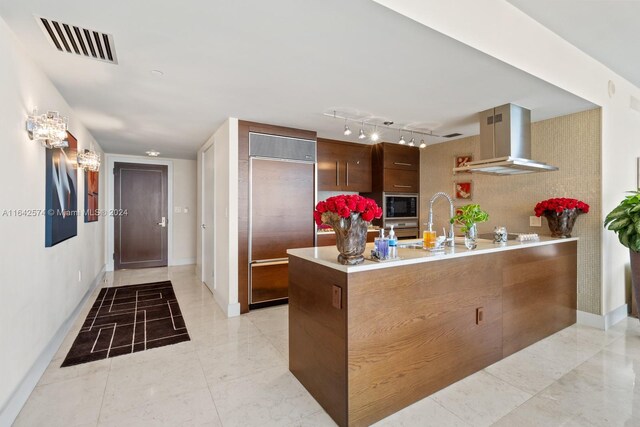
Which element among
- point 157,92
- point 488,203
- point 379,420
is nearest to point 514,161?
point 488,203

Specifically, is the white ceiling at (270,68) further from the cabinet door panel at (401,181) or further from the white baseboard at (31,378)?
the white baseboard at (31,378)

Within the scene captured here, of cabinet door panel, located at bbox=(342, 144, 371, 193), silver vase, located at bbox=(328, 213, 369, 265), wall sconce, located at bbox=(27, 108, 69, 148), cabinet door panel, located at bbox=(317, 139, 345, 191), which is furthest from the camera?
cabinet door panel, located at bbox=(342, 144, 371, 193)

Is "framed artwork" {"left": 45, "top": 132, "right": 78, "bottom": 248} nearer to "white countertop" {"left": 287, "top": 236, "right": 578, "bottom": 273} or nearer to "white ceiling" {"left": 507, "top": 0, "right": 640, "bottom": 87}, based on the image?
"white countertop" {"left": 287, "top": 236, "right": 578, "bottom": 273}

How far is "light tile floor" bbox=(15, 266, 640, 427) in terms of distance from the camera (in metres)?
1.83

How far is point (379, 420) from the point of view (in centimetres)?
182

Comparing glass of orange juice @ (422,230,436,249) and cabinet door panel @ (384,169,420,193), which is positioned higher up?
cabinet door panel @ (384,169,420,193)

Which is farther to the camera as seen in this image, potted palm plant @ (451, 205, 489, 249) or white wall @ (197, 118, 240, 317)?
white wall @ (197, 118, 240, 317)

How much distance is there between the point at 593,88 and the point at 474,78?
1535 mm

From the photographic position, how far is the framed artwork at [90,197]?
3.80 metres

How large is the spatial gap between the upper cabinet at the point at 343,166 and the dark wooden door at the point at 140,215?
3766mm

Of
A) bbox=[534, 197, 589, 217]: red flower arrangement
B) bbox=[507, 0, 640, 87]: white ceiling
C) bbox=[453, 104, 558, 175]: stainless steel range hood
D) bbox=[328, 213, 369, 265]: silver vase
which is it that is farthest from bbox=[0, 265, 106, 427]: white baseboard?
bbox=[534, 197, 589, 217]: red flower arrangement

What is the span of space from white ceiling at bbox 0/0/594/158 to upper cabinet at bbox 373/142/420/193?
1198 millimetres

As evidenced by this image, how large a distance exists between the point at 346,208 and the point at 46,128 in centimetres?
225

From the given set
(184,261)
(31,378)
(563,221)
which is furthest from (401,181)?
(184,261)
